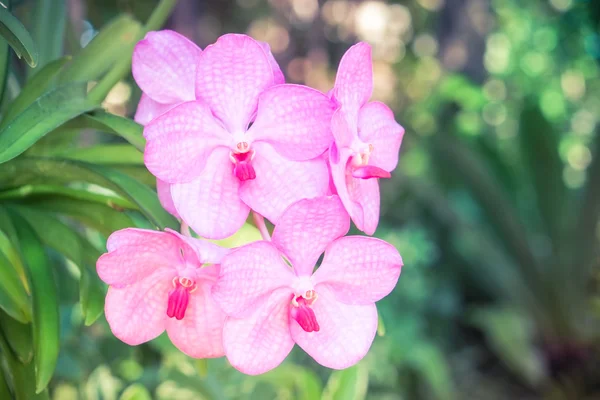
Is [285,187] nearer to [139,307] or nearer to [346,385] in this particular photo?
[139,307]

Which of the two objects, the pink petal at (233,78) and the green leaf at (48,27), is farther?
the green leaf at (48,27)

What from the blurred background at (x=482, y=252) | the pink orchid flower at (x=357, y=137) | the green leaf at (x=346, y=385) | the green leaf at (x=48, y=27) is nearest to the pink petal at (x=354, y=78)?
the pink orchid flower at (x=357, y=137)

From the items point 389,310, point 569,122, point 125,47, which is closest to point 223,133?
point 125,47

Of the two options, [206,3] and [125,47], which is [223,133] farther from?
[206,3]

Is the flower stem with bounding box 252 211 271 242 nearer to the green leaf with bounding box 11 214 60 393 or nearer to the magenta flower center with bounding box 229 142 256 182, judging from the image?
the magenta flower center with bounding box 229 142 256 182

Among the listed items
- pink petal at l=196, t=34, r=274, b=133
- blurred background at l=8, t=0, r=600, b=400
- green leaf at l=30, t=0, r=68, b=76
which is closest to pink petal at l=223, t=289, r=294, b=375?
pink petal at l=196, t=34, r=274, b=133

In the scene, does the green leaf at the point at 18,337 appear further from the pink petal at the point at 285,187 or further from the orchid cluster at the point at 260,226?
the pink petal at the point at 285,187
